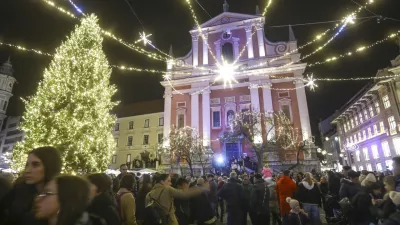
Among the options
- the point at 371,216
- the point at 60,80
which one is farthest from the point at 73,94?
the point at 371,216

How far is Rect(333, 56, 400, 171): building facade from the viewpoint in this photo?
2678cm

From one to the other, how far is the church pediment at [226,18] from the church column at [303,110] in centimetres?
1068

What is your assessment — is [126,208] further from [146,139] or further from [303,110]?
[146,139]

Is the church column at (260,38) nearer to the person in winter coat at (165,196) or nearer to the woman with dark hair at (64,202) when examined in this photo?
the person in winter coat at (165,196)

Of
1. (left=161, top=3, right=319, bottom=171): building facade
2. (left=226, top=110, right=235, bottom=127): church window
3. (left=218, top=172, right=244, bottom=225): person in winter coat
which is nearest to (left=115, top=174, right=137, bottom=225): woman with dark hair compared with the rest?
(left=218, top=172, right=244, bottom=225): person in winter coat

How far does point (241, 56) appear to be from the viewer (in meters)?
30.5

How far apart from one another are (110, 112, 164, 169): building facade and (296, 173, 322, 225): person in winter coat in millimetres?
33247

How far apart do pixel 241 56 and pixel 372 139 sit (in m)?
20.9

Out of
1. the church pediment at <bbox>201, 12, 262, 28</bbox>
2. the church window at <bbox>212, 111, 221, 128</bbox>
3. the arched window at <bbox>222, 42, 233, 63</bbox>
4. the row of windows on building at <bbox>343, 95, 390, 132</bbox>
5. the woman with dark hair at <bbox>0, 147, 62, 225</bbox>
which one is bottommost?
the woman with dark hair at <bbox>0, 147, 62, 225</bbox>

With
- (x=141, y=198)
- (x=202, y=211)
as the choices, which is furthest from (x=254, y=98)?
(x=141, y=198)

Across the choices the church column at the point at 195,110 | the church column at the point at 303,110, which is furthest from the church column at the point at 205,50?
A: the church column at the point at 303,110

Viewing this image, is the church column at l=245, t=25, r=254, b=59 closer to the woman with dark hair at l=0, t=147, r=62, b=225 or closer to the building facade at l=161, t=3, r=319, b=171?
the building facade at l=161, t=3, r=319, b=171

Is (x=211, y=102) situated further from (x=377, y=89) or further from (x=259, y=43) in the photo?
(x=377, y=89)

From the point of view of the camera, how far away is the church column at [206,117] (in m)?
27.9
